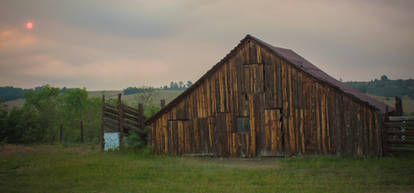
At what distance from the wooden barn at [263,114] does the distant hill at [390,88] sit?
71.2 meters

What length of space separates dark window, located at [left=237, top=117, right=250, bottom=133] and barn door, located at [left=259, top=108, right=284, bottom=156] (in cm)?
88

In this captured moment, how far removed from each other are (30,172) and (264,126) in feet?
38.9

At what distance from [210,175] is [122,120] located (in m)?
12.1

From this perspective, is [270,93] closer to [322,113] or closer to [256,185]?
[322,113]

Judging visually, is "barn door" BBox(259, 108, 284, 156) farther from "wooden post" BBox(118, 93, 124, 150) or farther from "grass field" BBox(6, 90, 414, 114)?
"grass field" BBox(6, 90, 414, 114)

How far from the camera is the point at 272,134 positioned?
21.9 metres

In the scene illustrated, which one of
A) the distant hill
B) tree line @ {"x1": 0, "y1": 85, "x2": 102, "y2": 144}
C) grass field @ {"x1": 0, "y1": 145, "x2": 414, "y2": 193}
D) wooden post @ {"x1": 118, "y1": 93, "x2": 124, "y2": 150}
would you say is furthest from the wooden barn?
the distant hill

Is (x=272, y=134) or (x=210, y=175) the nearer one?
(x=210, y=175)

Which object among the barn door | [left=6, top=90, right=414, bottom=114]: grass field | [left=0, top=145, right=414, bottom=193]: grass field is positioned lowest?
[left=0, top=145, right=414, bottom=193]: grass field

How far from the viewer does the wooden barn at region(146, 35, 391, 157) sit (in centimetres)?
2016

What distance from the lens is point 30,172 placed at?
18219mm

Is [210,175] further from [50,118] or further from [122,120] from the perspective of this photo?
[50,118]

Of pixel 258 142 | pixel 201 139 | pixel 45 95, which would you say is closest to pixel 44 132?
pixel 45 95

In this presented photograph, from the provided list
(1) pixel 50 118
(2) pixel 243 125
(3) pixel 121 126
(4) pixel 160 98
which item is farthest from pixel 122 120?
(4) pixel 160 98
